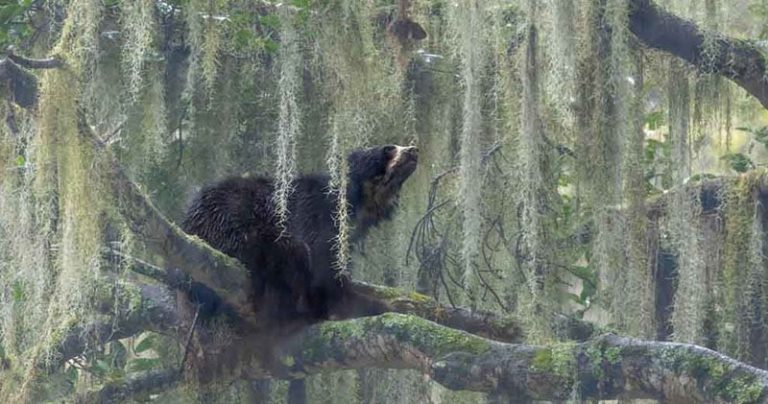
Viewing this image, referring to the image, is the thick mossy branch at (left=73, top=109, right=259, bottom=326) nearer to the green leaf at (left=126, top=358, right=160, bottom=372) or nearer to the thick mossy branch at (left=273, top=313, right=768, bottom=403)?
the thick mossy branch at (left=273, top=313, right=768, bottom=403)

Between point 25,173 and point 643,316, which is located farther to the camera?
point 643,316

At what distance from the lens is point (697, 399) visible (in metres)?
4.11

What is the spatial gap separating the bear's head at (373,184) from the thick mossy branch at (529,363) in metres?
1.05

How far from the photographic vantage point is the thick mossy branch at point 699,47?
5.74 m

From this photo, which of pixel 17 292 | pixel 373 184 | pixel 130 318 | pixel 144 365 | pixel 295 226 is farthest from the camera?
pixel 373 184

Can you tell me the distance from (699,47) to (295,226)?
6.49 ft

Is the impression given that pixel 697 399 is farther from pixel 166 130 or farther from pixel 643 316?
pixel 166 130

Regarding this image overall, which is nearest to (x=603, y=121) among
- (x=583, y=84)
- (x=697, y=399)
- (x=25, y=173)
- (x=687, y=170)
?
(x=583, y=84)

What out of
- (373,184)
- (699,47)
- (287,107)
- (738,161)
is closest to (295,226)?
(373,184)

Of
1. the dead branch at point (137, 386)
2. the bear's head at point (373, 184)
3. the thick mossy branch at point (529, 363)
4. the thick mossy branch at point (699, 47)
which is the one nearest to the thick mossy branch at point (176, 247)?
the thick mossy branch at point (529, 363)

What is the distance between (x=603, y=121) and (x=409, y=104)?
1100mm

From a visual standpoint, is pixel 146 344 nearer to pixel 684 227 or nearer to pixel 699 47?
pixel 684 227

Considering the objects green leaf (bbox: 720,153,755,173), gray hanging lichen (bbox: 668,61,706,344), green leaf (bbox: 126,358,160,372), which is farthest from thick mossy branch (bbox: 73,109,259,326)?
green leaf (bbox: 720,153,755,173)

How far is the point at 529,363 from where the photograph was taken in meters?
4.47
